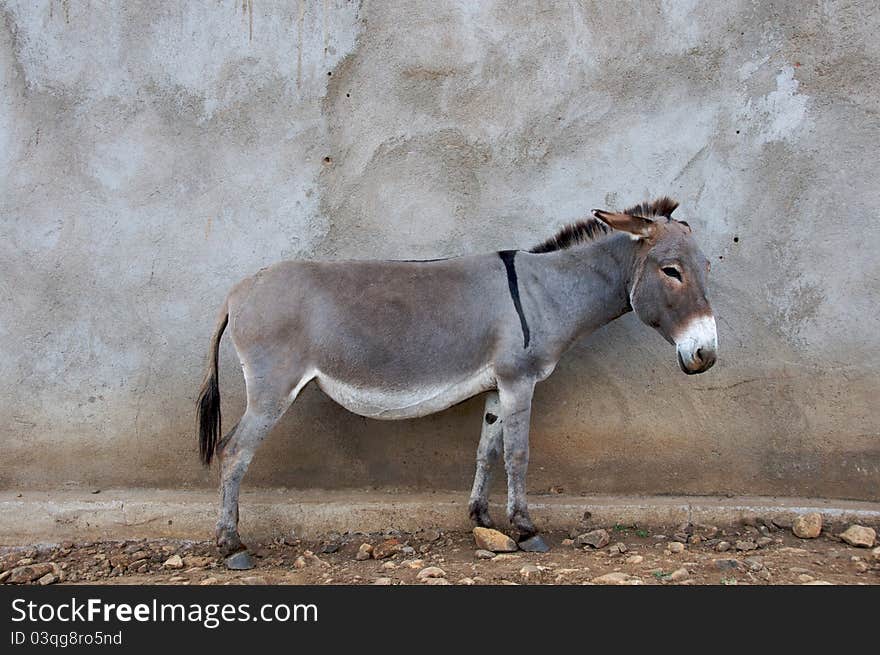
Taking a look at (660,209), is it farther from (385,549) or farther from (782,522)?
(385,549)

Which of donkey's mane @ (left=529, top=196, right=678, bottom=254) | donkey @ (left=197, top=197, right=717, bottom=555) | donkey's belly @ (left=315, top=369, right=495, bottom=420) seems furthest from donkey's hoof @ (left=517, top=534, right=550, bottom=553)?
donkey's mane @ (left=529, top=196, right=678, bottom=254)

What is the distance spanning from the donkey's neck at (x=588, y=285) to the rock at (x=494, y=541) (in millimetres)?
972

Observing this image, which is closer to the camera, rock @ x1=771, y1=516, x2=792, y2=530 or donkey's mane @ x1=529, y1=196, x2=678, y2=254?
donkey's mane @ x1=529, y1=196, x2=678, y2=254

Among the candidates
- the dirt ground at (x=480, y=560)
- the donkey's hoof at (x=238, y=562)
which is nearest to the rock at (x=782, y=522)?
the dirt ground at (x=480, y=560)

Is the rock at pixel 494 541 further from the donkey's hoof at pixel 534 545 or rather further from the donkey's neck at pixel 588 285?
the donkey's neck at pixel 588 285

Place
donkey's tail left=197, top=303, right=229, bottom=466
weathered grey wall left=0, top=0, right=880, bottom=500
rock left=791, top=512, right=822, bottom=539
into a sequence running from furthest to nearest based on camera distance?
weathered grey wall left=0, top=0, right=880, bottom=500 → rock left=791, top=512, right=822, bottom=539 → donkey's tail left=197, top=303, right=229, bottom=466

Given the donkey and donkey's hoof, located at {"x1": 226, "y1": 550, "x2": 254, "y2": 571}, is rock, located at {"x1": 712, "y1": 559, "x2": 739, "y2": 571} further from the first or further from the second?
donkey's hoof, located at {"x1": 226, "y1": 550, "x2": 254, "y2": 571}

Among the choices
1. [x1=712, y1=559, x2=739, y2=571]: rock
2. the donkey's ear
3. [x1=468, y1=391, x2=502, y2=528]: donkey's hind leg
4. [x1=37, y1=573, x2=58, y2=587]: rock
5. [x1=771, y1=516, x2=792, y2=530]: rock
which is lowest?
[x1=37, y1=573, x2=58, y2=587]: rock

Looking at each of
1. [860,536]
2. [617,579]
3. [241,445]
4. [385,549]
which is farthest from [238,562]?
[860,536]

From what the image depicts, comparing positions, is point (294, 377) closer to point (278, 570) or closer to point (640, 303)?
point (278, 570)

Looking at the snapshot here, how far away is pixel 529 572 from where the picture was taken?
3.01 meters

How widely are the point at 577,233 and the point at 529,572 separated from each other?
5.39ft

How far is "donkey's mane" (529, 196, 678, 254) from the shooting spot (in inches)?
136

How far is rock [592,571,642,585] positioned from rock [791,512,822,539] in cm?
113
